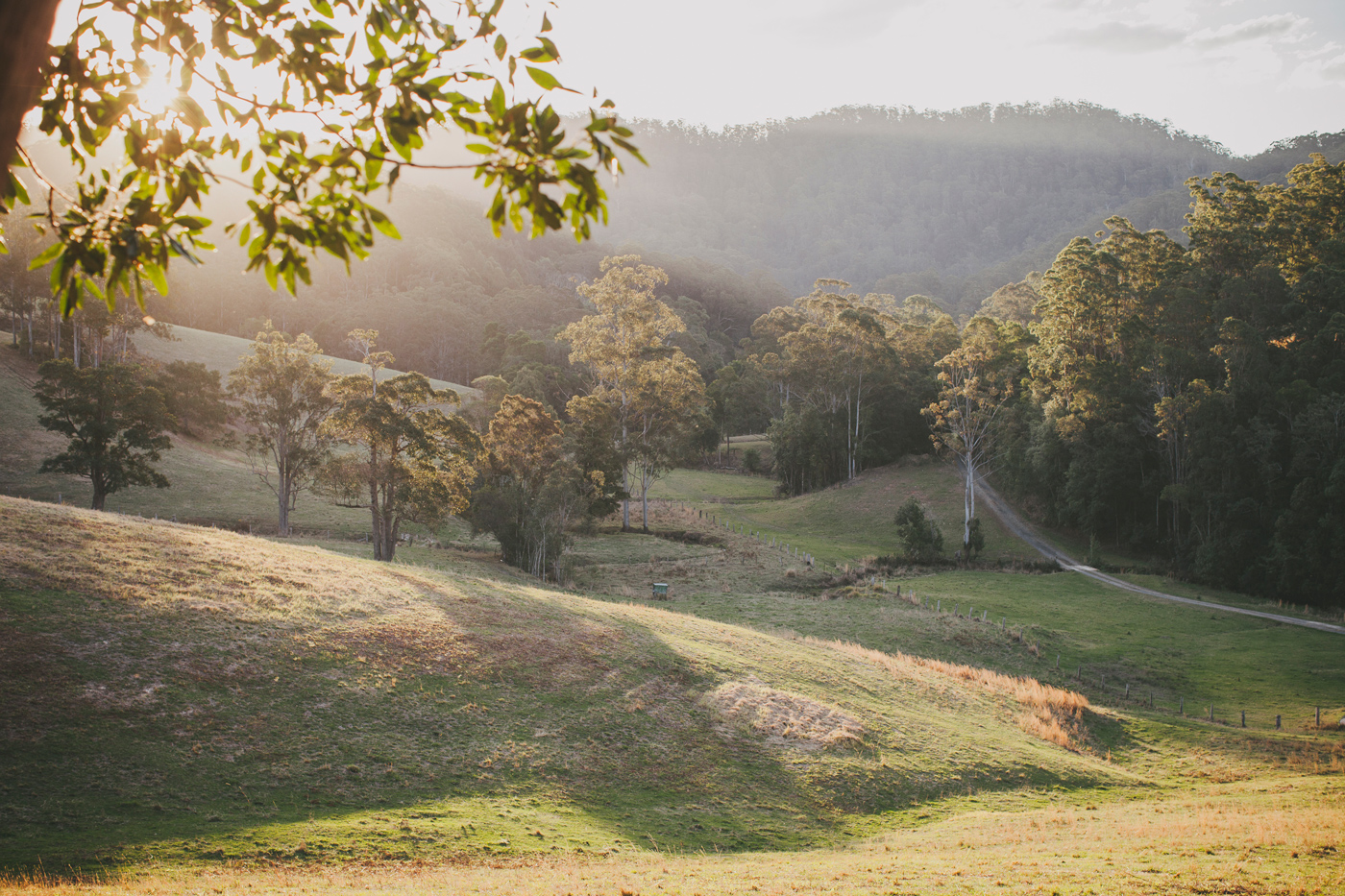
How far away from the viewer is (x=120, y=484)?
98.9 ft

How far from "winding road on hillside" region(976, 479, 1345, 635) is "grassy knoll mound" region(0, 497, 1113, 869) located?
2066 cm

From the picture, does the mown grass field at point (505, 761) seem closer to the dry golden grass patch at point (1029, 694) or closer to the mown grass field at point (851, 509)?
the dry golden grass patch at point (1029, 694)

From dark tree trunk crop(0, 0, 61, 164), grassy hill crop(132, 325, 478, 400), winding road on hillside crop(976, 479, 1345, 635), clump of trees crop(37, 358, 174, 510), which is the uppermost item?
grassy hill crop(132, 325, 478, 400)

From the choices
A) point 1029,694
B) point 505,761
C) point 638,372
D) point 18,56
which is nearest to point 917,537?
point 638,372

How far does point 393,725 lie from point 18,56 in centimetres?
1016

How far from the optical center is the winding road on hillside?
31.7 meters

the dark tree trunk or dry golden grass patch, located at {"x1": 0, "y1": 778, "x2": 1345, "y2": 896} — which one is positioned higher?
the dark tree trunk

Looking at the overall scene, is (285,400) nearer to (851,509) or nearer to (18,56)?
(18,56)

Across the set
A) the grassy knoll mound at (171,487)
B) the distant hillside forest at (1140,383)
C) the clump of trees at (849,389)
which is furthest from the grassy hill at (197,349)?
the clump of trees at (849,389)

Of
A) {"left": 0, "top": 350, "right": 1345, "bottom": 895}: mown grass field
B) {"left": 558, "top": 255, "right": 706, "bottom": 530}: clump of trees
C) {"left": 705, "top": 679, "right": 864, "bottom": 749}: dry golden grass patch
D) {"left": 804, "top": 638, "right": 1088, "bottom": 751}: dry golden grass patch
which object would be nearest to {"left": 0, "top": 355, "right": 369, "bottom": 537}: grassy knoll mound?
{"left": 558, "top": 255, "right": 706, "bottom": 530}: clump of trees

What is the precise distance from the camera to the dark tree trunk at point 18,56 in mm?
2984

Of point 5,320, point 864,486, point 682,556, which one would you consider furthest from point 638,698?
point 5,320

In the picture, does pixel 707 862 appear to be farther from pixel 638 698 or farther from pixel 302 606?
pixel 302 606

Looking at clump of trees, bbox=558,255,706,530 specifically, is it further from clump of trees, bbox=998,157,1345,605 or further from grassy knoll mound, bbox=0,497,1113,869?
grassy knoll mound, bbox=0,497,1113,869
